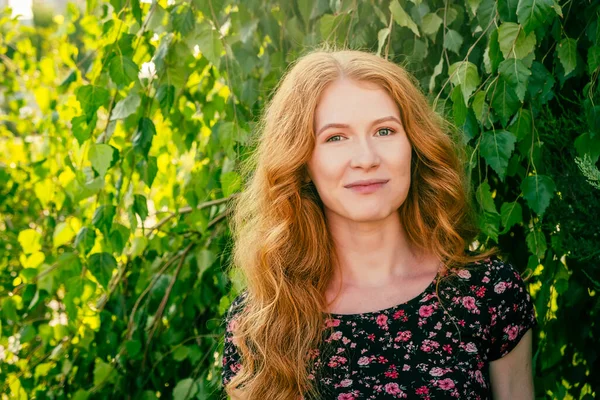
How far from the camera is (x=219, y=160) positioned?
2.53 meters

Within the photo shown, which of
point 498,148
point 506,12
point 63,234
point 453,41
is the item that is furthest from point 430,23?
point 63,234

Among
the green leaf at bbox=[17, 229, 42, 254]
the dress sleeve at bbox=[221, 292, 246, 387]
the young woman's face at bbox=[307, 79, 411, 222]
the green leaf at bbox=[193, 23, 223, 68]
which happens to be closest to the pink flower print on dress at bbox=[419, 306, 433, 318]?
the young woman's face at bbox=[307, 79, 411, 222]

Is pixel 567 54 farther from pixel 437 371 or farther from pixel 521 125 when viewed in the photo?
pixel 437 371

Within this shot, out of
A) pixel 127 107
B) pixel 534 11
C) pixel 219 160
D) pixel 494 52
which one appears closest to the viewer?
pixel 534 11

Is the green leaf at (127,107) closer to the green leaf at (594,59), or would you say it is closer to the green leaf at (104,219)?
the green leaf at (104,219)

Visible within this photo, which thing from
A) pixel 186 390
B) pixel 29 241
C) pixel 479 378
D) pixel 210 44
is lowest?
pixel 186 390

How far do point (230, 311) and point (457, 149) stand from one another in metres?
0.67

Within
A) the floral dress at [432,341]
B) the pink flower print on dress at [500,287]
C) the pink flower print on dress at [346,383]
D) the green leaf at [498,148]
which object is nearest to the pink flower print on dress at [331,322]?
the floral dress at [432,341]

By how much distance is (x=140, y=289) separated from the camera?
2.52m

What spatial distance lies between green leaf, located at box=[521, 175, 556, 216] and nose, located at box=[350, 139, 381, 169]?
32cm

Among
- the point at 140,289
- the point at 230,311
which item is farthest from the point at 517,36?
the point at 140,289

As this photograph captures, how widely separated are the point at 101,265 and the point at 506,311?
3.36 feet

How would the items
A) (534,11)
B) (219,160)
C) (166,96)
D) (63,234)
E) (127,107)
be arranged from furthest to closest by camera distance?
Answer: 1. (219,160)
2. (63,234)
3. (166,96)
4. (127,107)
5. (534,11)

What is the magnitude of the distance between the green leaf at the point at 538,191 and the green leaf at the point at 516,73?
0.20m
